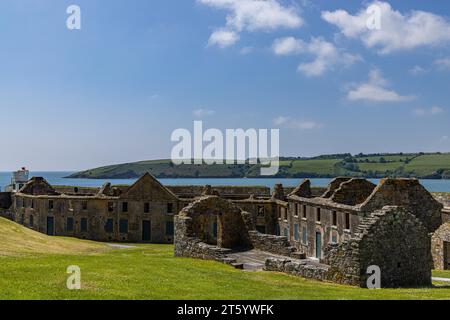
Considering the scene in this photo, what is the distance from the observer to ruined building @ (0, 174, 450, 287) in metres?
24.7

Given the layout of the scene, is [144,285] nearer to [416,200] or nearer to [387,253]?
[387,253]

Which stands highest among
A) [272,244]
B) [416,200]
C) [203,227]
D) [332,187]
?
[332,187]

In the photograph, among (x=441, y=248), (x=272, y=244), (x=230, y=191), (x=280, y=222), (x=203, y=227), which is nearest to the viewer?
(x=272, y=244)

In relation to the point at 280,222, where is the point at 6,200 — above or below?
above

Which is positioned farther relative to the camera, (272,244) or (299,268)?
(272,244)

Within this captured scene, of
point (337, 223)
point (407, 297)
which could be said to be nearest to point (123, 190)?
point (337, 223)

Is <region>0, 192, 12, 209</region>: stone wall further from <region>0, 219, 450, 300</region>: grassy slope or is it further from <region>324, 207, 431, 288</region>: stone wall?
<region>324, 207, 431, 288</region>: stone wall

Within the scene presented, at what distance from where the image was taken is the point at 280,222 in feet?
238

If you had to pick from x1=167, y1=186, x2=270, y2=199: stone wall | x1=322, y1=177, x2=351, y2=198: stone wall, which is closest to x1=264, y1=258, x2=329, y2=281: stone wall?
x1=322, y1=177, x2=351, y2=198: stone wall

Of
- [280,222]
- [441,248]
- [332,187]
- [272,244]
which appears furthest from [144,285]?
[280,222]

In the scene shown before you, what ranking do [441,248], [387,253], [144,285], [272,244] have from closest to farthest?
[144,285], [387,253], [272,244], [441,248]

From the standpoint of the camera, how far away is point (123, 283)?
18.9 m
